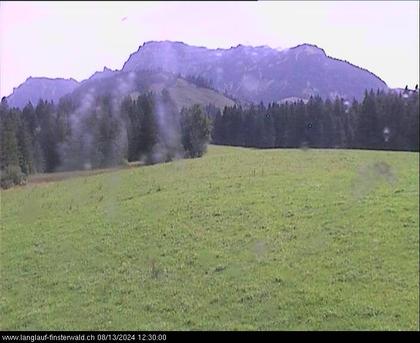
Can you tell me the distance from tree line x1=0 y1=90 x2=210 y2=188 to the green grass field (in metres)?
0.29

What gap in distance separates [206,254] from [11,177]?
3.89 meters

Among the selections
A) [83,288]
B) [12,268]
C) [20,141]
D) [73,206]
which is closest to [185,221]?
[73,206]

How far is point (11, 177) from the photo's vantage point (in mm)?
4621

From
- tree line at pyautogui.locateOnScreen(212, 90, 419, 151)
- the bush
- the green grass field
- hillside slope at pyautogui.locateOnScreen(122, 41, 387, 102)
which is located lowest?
the green grass field

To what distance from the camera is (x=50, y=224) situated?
774 cm

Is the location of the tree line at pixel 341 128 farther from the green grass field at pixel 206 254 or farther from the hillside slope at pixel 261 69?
the hillside slope at pixel 261 69

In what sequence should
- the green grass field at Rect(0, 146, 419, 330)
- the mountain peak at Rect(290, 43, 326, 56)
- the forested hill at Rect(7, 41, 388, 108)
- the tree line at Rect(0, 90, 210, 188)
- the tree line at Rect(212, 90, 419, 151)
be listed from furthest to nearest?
the tree line at Rect(212, 90, 419, 151), the green grass field at Rect(0, 146, 419, 330), the mountain peak at Rect(290, 43, 326, 56), the tree line at Rect(0, 90, 210, 188), the forested hill at Rect(7, 41, 388, 108)

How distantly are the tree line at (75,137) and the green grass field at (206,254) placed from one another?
0.29 metres

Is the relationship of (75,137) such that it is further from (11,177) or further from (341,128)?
(341,128)

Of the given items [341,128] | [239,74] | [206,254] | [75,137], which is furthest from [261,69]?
[341,128]

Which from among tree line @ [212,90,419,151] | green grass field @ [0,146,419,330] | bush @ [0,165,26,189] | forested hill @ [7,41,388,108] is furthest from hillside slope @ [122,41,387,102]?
tree line @ [212,90,419,151]

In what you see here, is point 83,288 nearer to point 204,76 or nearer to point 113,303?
point 113,303

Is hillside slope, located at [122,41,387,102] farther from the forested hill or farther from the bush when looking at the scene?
the bush

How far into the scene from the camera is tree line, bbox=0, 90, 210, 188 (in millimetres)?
4691
